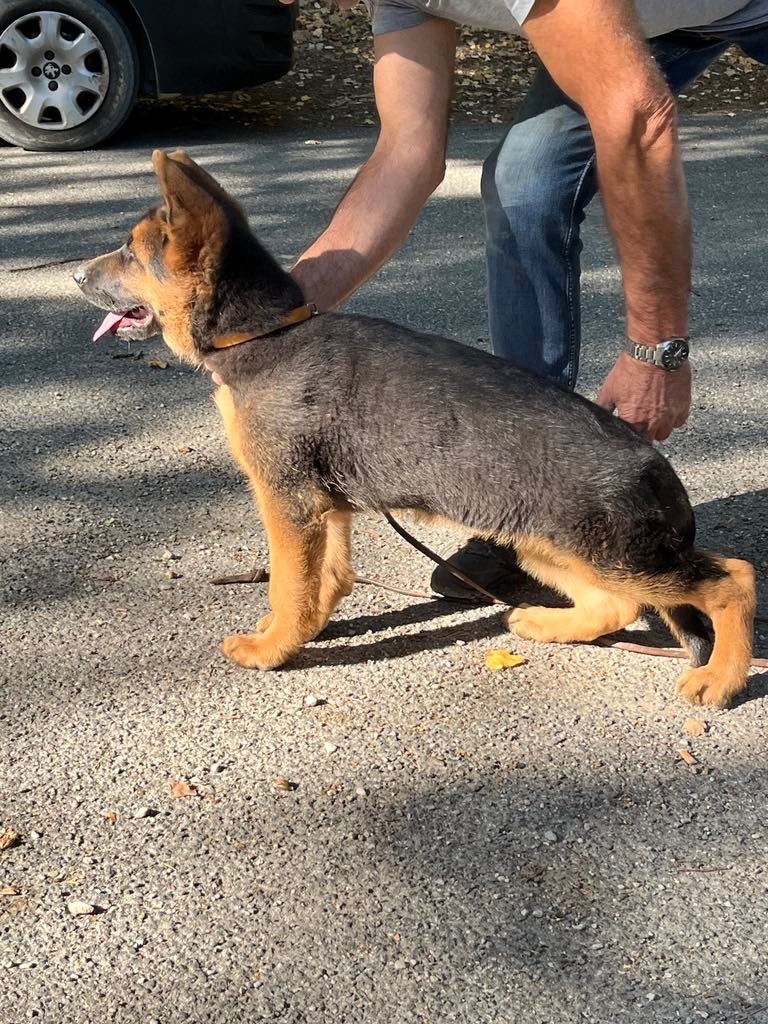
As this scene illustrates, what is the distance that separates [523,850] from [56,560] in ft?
6.69

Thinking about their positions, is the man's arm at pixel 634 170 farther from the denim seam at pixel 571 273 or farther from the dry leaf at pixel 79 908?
the dry leaf at pixel 79 908

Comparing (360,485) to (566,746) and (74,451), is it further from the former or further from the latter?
(74,451)

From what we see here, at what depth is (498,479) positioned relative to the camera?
3318 millimetres

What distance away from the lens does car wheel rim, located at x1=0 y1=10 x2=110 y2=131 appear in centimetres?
868

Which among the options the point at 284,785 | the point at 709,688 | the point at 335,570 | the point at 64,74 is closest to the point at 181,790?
the point at 284,785

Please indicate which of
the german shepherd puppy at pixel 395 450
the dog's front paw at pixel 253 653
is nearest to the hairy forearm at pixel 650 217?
the german shepherd puppy at pixel 395 450

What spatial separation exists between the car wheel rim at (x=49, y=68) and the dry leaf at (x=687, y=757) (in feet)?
24.2

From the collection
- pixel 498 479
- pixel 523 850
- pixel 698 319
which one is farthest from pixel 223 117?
pixel 523 850

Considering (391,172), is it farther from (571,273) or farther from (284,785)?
(284,785)

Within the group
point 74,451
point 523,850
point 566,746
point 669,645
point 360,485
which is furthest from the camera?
point 74,451

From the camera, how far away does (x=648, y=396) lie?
138 inches

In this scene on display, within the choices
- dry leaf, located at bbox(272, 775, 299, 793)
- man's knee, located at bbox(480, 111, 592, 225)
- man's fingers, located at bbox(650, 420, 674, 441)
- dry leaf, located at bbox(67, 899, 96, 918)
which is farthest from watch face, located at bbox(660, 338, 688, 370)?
dry leaf, located at bbox(67, 899, 96, 918)

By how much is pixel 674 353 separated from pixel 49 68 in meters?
6.88

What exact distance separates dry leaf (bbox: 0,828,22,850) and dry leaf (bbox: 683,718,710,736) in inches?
70.5
